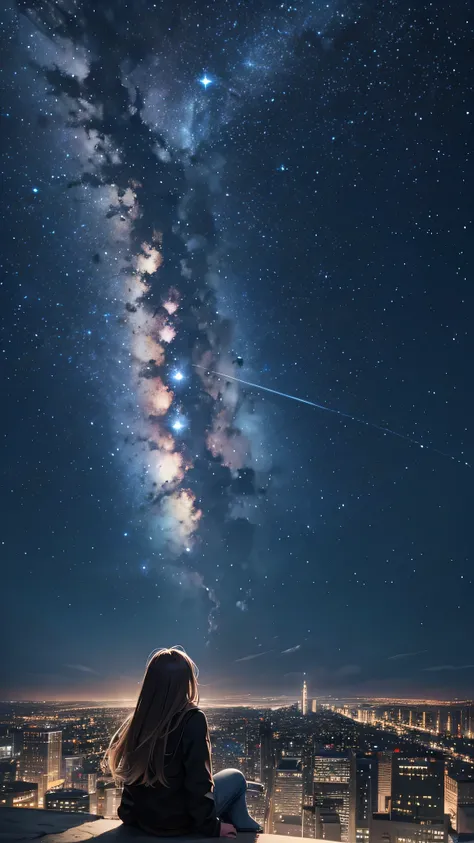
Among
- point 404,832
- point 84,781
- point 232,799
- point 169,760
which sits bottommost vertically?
point 404,832

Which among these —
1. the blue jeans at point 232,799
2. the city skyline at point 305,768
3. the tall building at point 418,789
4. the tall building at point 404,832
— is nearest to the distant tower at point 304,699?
the city skyline at point 305,768

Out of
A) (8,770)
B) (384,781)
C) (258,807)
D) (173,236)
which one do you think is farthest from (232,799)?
(173,236)

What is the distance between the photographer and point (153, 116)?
15.1ft

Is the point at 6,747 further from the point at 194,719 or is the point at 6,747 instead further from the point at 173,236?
the point at 173,236

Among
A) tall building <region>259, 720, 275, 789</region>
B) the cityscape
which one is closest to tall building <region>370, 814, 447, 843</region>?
the cityscape

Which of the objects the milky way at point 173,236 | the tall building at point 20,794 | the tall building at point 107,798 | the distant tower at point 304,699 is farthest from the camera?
the distant tower at point 304,699

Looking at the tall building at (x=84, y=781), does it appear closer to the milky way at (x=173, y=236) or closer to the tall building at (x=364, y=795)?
the milky way at (x=173, y=236)

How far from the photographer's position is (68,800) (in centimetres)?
344

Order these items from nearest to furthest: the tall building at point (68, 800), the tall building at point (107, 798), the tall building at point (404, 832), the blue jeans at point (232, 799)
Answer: the blue jeans at point (232, 799), the tall building at point (68, 800), the tall building at point (107, 798), the tall building at point (404, 832)

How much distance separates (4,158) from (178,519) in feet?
10.1

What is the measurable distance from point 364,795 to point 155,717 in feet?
10.6

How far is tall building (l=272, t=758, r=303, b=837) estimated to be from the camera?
12.9ft

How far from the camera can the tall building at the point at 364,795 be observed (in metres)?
3.94

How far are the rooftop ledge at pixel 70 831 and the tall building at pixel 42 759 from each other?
2.16m
